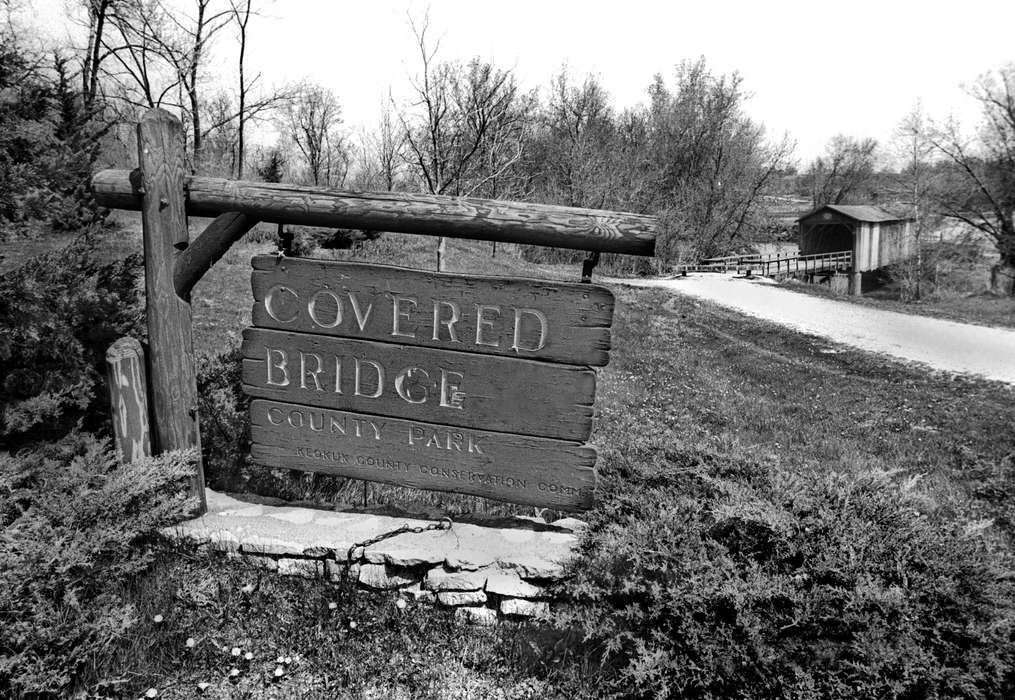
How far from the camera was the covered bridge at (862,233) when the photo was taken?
37.3 metres

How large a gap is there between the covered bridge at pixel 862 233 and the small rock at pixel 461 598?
40.2m

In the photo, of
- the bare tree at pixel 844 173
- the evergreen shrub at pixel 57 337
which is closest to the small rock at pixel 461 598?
the evergreen shrub at pixel 57 337

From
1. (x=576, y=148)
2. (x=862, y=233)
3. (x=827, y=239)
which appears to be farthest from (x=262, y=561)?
(x=827, y=239)

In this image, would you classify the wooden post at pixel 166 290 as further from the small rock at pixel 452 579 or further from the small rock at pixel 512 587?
the small rock at pixel 512 587

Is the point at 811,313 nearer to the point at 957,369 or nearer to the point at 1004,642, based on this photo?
the point at 957,369

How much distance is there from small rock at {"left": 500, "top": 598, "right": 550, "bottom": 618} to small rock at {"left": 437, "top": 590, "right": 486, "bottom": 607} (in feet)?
0.40

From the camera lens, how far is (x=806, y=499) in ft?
9.83

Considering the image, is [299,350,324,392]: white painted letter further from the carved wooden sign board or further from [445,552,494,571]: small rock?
[445,552,494,571]: small rock

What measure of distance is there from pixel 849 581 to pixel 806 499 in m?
0.46

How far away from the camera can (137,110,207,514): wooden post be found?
3377 mm

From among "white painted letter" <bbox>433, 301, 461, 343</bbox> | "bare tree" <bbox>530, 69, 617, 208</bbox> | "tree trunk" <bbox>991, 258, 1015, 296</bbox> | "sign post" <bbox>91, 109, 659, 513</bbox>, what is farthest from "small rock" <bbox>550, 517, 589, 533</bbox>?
"tree trunk" <bbox>991, 258, 1015, 296</bbox>

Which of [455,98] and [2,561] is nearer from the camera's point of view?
[2,561]

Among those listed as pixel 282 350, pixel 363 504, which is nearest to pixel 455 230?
pixel 282 350

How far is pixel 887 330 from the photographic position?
47.8 ft
